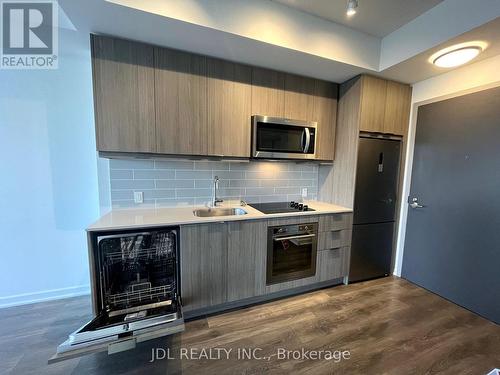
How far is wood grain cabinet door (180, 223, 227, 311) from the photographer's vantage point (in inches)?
69.7

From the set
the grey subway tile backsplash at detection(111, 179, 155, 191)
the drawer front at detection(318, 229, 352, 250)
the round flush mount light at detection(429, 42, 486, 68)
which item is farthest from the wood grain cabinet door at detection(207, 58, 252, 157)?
the round flush mount light at detection(429, 42, 486, 68)

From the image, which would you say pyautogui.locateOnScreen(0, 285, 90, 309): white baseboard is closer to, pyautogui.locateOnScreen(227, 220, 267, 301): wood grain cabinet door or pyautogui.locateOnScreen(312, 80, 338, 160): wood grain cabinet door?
pyautogui.locateOnScreen(227, 220, 267, 301): wood grain cabinet door

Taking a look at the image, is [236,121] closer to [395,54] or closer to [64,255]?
[395,54]

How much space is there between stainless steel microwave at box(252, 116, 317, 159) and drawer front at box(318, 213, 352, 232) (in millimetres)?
714

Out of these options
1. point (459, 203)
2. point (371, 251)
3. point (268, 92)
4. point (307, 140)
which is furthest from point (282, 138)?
point (459, 203)

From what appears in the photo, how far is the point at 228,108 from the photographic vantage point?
209 centimetres

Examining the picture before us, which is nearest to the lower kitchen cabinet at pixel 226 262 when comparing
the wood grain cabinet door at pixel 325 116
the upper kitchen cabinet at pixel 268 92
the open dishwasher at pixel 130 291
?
the open dishwasher at pixel 130 291

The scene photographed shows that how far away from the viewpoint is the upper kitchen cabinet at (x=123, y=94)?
5.54 ft

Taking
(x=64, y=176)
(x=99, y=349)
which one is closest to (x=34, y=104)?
(x=64, y=176)

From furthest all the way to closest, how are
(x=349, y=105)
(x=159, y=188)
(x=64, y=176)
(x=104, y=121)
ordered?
(x=349, y=105) → (x=159, y=188) → (x=64, y=176) → (x=104, y=121)

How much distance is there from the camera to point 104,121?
5.68 feet

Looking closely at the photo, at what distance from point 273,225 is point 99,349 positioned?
149 cm

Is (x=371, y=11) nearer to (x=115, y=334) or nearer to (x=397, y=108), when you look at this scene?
(x=397, y=108)

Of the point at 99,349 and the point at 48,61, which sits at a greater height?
the point at 48,61
